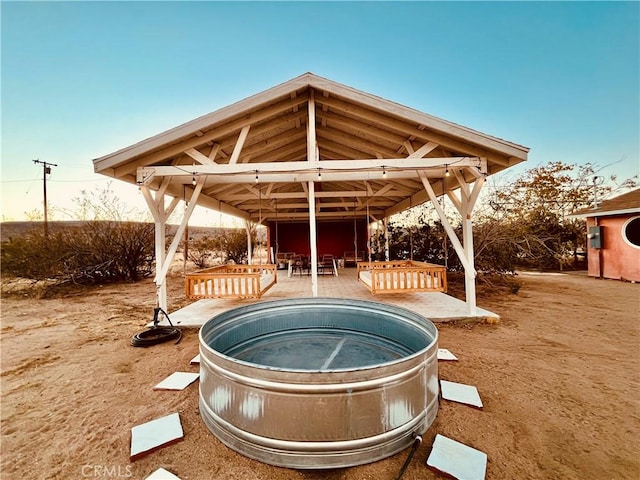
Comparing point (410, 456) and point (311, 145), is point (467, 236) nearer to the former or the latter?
point (311, 145)

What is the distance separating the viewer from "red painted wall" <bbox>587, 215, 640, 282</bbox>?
9688 millimetres

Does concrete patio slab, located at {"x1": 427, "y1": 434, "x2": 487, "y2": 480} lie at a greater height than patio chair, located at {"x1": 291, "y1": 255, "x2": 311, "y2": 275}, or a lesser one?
lesser

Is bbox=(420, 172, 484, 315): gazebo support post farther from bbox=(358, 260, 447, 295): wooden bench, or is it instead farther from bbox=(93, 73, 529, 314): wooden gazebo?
bbox=(358, 260, 447, 295): wooden bench

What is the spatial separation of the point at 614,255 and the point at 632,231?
106 centimetres

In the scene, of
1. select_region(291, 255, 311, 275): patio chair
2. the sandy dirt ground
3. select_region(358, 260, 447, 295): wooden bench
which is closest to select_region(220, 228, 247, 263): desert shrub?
select_region(291, 255, 311, 275): patio chair

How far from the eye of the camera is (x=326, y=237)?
49.1 ft

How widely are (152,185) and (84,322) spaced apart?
351 centimetres

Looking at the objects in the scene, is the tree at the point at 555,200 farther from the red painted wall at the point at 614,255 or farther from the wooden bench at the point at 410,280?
the wooden bench at the point at 410,280

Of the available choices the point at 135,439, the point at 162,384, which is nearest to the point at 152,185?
the point at 162,384

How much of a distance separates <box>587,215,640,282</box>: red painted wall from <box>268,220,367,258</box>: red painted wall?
971 cm

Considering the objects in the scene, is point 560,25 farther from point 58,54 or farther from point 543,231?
point 58,54

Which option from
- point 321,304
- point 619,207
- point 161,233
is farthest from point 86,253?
point 619,207

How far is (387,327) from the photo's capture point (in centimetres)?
406

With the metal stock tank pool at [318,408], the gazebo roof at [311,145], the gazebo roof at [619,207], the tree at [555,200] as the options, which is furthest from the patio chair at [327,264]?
the gazebo roof at [619,207]
